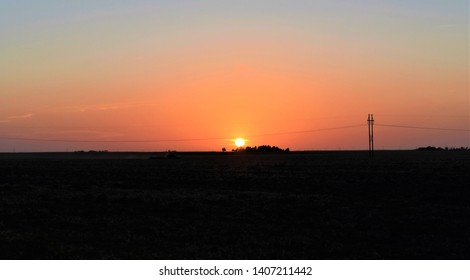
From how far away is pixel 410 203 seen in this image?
2833 cm

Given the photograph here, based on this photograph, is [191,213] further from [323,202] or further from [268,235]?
[323,202]

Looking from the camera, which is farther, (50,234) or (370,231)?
(370,231)

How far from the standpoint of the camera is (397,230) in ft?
63.4

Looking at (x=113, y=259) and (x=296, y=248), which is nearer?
(x=113, y=259)

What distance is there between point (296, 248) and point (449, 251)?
14.8ft

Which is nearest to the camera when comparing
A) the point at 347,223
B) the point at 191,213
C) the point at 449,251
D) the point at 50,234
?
the point at 449,251

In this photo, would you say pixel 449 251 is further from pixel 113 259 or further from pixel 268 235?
pixel 113 259
